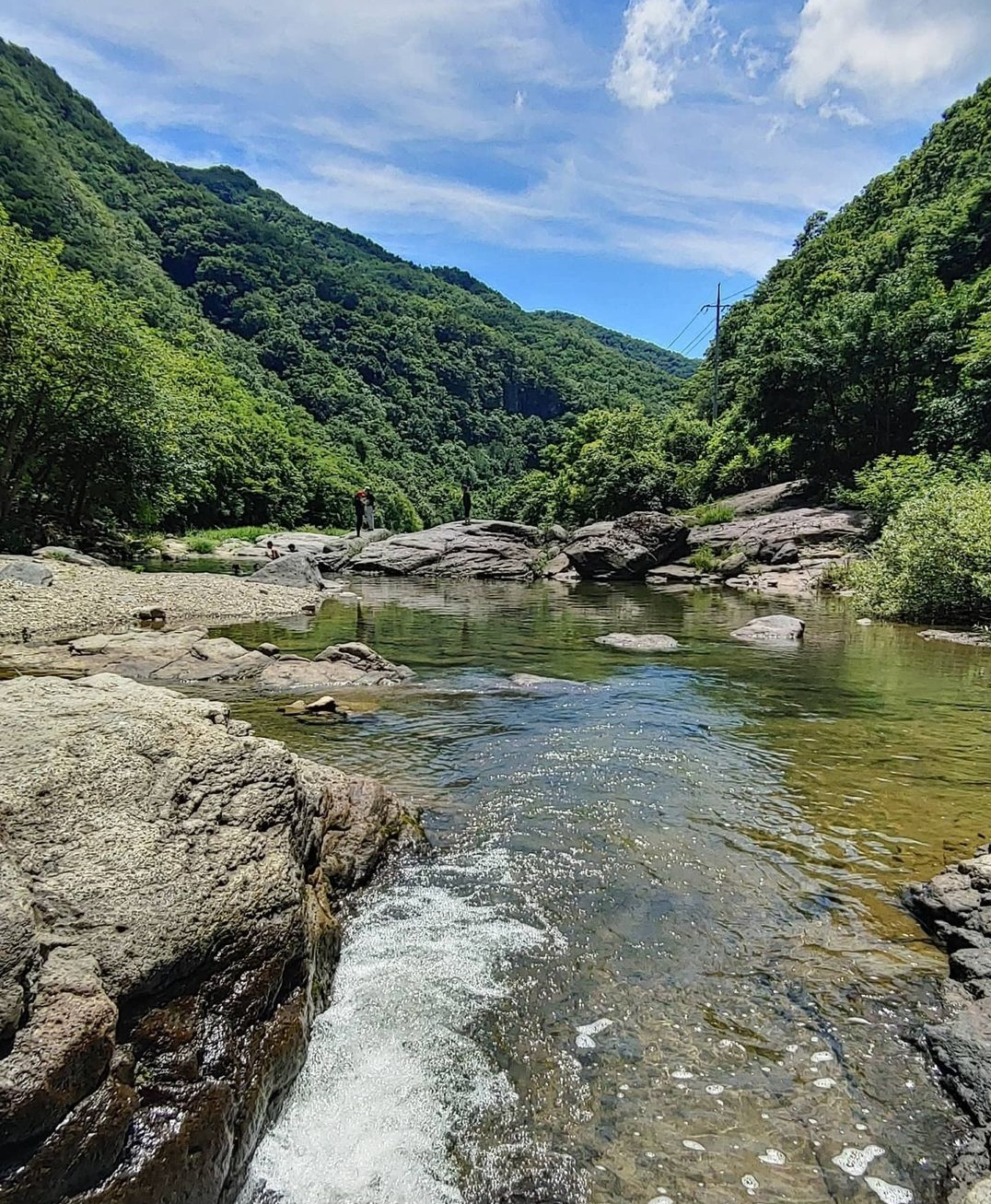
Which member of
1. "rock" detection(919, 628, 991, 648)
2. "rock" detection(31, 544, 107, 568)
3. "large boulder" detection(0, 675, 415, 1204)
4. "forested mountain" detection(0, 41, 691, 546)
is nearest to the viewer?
"large boulder" detection(0, 675, 415, 1204)

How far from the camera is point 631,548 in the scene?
34.7 m

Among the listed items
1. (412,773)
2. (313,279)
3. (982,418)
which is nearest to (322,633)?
(412,773)

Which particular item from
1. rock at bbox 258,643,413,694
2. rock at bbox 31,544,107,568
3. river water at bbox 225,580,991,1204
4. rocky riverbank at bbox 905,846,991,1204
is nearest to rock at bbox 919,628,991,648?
river water at bbox 225,580,991,1204

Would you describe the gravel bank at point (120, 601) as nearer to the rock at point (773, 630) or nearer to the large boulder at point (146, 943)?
the large boulder at point (146, 943)

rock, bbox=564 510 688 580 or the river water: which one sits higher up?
rock, bbox=564 510 688 580

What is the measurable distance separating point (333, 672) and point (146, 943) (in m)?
9.38

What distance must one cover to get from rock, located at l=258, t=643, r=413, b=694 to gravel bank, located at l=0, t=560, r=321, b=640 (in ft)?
19.8

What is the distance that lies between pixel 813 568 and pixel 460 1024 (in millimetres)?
30408

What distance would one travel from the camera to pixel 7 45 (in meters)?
126

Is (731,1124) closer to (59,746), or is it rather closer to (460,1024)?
(460,1024)

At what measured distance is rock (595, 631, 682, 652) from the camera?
15867 mm

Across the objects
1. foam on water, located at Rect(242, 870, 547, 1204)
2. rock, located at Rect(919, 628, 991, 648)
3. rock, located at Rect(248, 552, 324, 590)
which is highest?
rock, located at Rect(919, 628, 991, 648)

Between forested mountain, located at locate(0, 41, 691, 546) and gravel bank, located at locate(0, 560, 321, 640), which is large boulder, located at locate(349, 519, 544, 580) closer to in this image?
gravel bank, located at locate(0, 560, 321, 640)

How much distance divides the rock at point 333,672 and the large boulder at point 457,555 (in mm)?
24078
